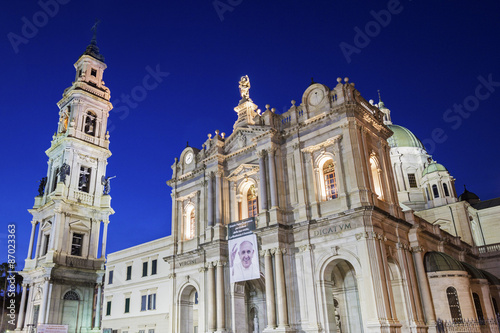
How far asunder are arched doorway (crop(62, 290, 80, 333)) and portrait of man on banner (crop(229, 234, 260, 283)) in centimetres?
2227

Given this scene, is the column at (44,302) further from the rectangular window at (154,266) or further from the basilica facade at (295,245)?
the rectangular window at (154,266)

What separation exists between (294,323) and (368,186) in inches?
356

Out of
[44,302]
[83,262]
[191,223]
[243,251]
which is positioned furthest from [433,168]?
[44,302]

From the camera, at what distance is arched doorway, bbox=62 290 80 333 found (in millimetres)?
41375

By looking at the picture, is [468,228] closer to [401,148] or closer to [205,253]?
[401,148]

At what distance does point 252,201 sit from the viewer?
31703 mm

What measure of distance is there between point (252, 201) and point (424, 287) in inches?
500

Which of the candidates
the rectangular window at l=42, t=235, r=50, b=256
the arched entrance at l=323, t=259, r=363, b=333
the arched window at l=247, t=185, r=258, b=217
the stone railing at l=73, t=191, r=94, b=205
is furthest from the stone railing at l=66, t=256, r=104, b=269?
the arched entrance at l=323, t=259, r=363, b=333

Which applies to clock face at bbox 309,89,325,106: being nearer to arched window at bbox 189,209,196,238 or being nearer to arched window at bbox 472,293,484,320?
arched window at bbox 189,209,196,238

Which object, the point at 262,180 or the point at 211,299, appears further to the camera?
the point at 211,299

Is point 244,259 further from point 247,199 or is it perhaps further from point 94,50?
point 94,50

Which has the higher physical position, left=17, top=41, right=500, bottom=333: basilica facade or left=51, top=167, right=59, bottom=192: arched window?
left=51, top=167, right=59, bottom=192: arched window

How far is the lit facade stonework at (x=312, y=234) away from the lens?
79.8ft

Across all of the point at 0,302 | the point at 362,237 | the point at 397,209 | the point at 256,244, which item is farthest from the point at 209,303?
the point at 0,302
